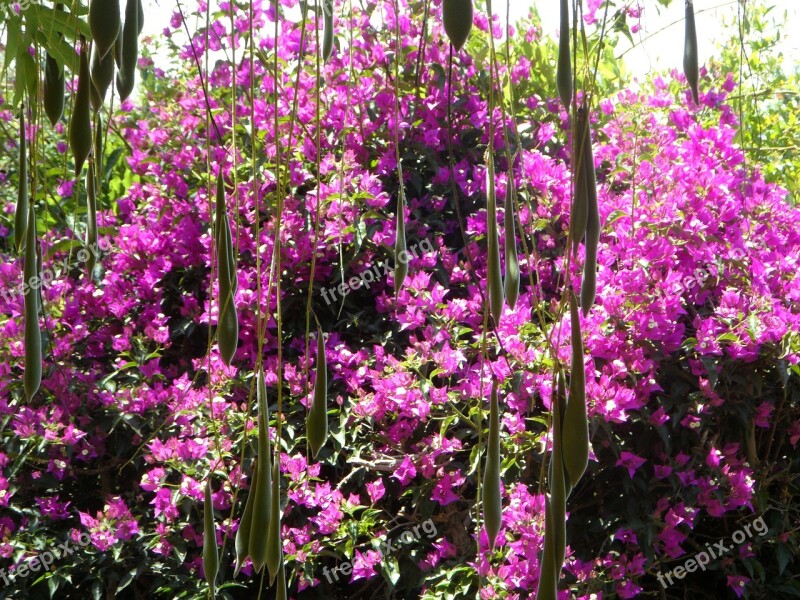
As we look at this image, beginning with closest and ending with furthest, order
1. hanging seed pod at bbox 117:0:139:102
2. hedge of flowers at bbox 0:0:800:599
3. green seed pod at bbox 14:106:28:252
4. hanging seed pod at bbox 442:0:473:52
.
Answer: hanging seed pod at bbox 442:0:473:52
hanging seed pod at bbox 117:0:139:102
green seed pod at bbox 14:106:28:252
hedge of flowers at bbox 0:0:800:599

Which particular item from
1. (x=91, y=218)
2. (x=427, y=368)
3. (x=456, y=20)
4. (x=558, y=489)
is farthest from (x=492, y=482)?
(x=427, y=368)

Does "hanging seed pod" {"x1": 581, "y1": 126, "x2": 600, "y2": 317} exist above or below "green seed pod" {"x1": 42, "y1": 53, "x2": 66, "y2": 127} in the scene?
below

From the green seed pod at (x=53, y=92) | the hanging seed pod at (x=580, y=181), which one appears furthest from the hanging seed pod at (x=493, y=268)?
the green seed pod at (x=53, y=92)

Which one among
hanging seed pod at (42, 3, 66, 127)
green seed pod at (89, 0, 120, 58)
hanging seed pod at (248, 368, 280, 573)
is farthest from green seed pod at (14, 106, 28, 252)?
hanging seed pod at (248, 368, 280, 573)

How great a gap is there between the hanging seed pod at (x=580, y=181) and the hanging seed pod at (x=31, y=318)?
36 cm

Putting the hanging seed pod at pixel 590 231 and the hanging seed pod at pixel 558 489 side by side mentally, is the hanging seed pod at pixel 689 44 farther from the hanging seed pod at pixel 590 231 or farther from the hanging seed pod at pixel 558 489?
the hanging seed pod at pixel 558 489

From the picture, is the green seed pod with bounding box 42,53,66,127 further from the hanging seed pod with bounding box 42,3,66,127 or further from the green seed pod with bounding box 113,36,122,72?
the green seed pod with bounding box 113,36,122,72

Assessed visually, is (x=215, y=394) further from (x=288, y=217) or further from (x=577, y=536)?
(x=577, y=536)

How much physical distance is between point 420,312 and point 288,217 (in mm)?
469

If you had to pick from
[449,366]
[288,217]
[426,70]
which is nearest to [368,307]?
A: [288,217]

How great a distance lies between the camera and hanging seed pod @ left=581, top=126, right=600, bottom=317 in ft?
1.80

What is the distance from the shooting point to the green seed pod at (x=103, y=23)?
52cm

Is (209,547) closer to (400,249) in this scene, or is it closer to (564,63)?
(400,249)

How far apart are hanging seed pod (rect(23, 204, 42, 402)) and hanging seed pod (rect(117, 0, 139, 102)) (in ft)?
0.40
